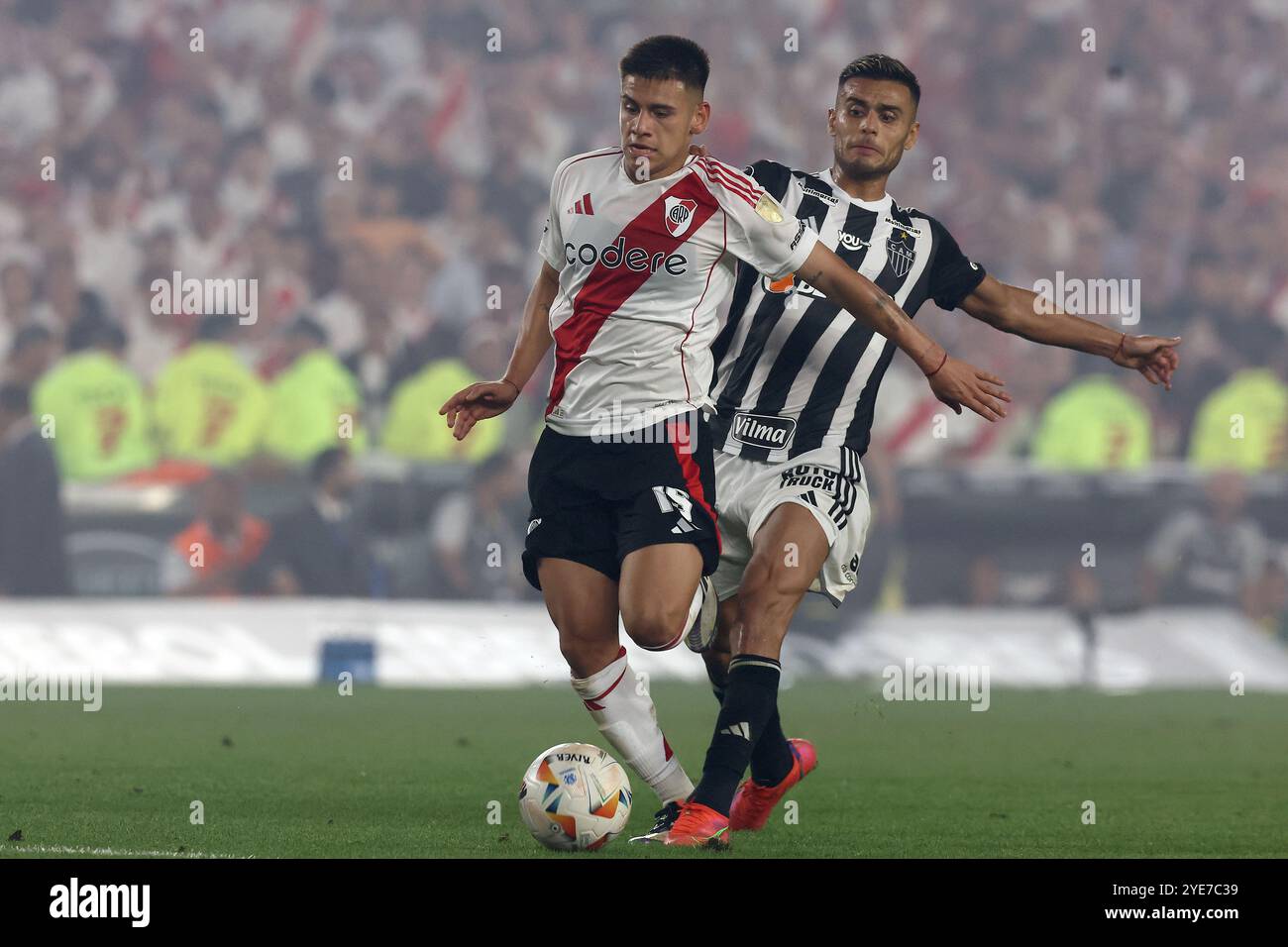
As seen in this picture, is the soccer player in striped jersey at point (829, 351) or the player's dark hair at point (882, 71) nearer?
the soccer player in striped jersey at point (829, 351)

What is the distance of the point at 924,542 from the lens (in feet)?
38.8

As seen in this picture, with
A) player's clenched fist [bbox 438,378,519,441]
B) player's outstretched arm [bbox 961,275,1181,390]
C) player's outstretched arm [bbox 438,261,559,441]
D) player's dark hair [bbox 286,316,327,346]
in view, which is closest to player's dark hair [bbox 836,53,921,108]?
player's outstretched arm [bbox 961,275,1181,390]

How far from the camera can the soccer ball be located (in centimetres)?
490

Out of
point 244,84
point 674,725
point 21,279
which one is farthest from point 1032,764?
point 244,84

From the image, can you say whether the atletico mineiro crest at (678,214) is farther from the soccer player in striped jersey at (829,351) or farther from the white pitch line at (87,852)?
the white pitch line at (87,852)

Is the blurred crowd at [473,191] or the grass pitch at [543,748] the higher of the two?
the blurred crowd at [473,191]

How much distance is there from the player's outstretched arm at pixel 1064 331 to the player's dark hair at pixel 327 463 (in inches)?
244

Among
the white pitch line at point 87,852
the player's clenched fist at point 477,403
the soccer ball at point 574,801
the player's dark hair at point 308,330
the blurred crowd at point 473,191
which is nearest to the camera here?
the white pitch line at point 87,852

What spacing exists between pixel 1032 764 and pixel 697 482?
2969mm

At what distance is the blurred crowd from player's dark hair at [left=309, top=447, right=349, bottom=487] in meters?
0.19

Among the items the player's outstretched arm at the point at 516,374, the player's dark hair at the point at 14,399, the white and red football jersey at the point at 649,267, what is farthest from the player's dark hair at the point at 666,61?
the player's dark hair at the point at 14,399

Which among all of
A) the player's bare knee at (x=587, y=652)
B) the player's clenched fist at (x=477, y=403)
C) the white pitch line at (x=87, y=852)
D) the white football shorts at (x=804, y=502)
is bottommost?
the white pitch line at (x=87, y=852)

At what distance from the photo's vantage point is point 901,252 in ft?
19.4

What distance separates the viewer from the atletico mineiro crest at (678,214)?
5262 mm
